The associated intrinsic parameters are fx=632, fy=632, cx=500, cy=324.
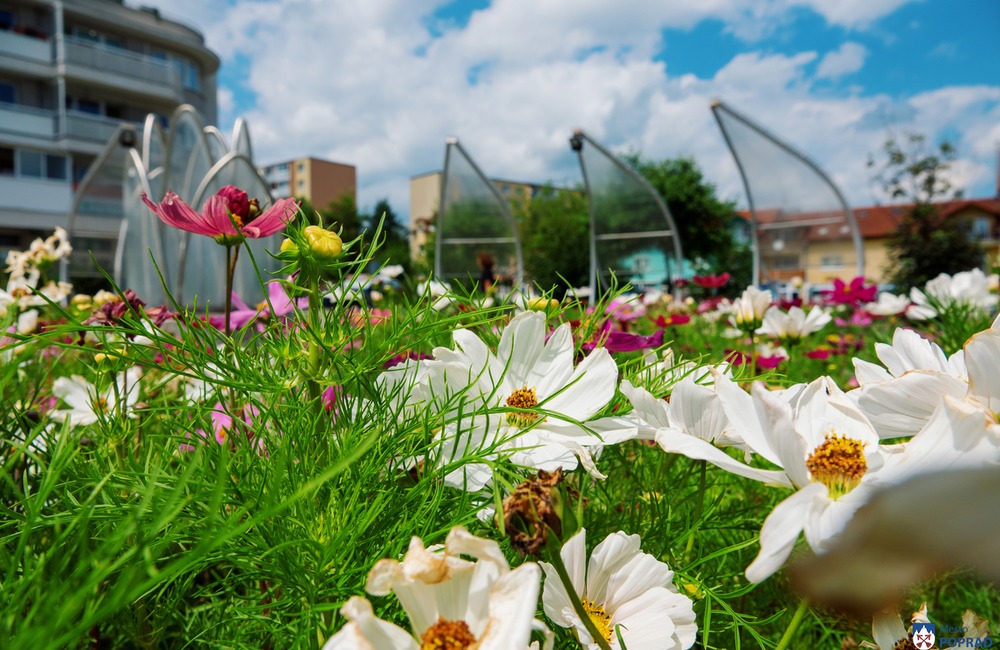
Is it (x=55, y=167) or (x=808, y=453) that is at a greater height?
(x=55, y=167)

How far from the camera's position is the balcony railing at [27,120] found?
17300 millimetres

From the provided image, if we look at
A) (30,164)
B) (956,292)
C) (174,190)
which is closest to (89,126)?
(30,164)

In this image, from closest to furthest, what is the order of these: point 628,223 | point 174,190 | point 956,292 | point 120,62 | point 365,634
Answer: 1. point 365,634
2. point 956,292
3. point 174,190
4. point 628,223
5. point 120,62

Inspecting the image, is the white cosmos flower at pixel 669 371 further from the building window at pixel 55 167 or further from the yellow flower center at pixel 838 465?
the building window at pixel 55 167

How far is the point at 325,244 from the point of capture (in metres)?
0.42

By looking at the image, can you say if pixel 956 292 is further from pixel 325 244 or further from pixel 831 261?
pixel 831 261

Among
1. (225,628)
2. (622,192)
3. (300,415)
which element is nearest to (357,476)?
(300,415)

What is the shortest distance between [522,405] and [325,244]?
0.17 meters

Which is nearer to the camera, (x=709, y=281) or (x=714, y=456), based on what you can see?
(x=714, y=456)

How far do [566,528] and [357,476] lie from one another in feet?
0.49

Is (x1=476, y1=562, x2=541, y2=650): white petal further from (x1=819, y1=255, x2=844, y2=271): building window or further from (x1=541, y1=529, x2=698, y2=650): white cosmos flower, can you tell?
(x1=819, y1=255, x2=844, y2=271): building window

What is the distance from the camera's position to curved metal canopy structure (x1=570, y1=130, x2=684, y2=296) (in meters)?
8.73

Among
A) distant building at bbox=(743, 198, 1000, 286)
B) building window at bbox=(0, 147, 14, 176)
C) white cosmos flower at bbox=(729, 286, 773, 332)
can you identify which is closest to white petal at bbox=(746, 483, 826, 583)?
white cosmos flower at bbox=(729, 286, 773, 332)

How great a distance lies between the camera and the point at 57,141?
18.0 m
